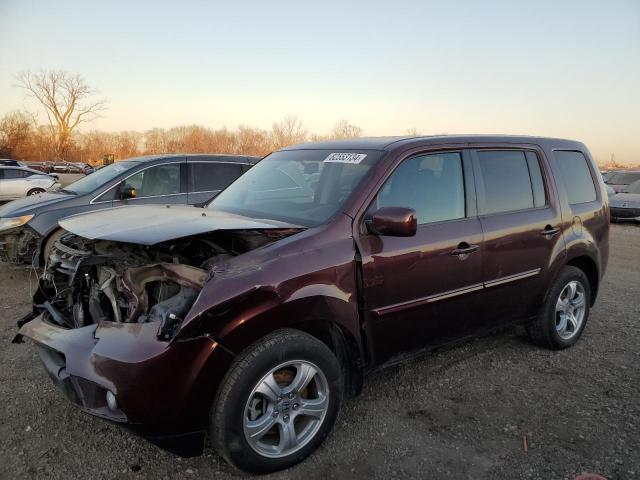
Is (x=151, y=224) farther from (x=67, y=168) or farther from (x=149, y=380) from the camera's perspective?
(x=67, y=168)

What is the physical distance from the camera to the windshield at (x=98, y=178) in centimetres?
707

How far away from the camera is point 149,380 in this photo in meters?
2.25

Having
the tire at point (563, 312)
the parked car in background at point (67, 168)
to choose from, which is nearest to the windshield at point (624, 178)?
the tire at point (563, 312)

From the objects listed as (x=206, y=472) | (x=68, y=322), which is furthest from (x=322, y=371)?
(x=68, y=322)

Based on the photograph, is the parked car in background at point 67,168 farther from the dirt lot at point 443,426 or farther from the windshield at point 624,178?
the dirt lot at point 443,426

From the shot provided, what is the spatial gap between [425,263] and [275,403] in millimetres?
1318

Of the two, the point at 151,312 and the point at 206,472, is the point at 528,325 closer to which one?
the point at 206,472

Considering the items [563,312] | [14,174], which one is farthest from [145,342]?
[14,174]

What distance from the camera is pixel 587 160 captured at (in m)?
A: 4.73

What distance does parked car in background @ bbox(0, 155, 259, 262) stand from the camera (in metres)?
6.49

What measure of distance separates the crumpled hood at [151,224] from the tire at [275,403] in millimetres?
674

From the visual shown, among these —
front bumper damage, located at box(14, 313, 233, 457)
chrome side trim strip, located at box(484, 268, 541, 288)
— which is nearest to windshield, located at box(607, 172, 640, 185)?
chrome side trim strip, located at box(484, 268, 541, 288)

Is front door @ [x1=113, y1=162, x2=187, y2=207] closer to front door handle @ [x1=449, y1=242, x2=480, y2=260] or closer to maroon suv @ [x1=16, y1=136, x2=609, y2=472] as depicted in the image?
maroon suv @ [x1=16, y1=136, x2=609, y2=472]

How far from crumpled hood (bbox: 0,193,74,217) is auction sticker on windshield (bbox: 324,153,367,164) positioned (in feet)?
16.0
